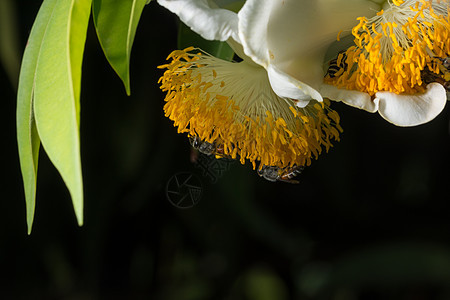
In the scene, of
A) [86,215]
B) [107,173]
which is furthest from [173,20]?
[86,215]

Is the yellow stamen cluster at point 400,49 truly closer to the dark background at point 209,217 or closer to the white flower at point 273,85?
the white flower at point 273,85

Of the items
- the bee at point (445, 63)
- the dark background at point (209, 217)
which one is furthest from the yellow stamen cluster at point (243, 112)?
the dark background at point (209, 217)

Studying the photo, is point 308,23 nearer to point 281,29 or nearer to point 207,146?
point 281,29

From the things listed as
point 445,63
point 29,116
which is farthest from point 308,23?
point 29,116

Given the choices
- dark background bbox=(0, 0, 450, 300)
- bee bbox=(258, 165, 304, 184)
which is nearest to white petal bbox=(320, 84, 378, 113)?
bee bbox=(258, 165, 304, 184)

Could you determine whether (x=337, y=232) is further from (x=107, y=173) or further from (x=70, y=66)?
(x=70, y=66)
